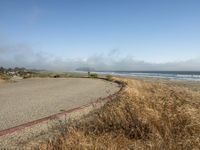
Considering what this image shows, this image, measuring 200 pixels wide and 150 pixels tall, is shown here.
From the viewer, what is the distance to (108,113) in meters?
7.37

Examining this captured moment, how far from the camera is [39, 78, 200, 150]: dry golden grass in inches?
214

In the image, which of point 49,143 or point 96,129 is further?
point 96,129

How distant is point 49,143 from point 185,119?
8.41 feet

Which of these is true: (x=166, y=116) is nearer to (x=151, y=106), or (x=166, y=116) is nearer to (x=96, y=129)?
(x=151, y=106)

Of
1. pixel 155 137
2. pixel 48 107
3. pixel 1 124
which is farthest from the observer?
pixel 48 107

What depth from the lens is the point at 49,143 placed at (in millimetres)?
5730

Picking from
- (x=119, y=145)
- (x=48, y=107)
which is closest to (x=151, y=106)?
(x=119, y=145)

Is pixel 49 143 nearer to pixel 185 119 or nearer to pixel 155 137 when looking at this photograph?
pixel 155 137

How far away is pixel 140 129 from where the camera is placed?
6.48 m

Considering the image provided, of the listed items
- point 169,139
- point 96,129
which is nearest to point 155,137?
point 169,139

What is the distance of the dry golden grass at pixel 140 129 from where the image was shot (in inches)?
214

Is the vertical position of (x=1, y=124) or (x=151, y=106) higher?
(x=151, y=106)

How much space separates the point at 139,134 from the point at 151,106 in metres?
1.07

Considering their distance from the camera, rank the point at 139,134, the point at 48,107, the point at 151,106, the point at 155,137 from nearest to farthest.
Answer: the point at 155,137, the point at 139,134, the point at 151,106, the point at 48,107
